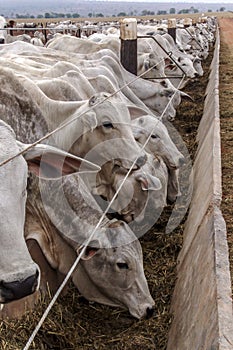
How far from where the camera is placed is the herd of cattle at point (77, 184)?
2984mm

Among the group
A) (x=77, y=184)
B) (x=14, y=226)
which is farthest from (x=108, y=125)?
(x=14, y=226)

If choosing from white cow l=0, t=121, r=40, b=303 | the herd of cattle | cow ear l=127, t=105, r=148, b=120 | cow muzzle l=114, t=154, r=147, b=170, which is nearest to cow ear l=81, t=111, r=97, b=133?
the herd of cattle

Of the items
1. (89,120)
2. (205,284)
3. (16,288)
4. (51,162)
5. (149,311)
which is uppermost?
(51,162)

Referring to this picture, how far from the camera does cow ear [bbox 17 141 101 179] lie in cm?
321

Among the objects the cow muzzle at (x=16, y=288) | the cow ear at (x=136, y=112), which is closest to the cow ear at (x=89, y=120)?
the cow ear at (x=136, y=112)

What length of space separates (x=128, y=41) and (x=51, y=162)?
16.8 feet

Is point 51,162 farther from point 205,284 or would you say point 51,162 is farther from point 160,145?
point 160,145

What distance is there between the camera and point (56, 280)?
4312 millimetres

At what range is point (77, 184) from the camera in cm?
449

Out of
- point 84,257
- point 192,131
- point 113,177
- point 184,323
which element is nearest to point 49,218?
point 84,257

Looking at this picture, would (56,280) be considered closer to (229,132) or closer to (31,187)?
(31,187)

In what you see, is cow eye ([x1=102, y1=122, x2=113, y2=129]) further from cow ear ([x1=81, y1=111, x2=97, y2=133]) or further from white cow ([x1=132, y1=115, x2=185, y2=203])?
white cow ([x1=132, y1=115, x2=185, y2=203])

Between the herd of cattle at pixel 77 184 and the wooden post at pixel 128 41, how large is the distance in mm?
1266

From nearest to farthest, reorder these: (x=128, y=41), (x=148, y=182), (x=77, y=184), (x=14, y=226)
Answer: (x=14, y=226)
(x=77, y=184)
(x=148, y=182)
(x=128, y=41)
